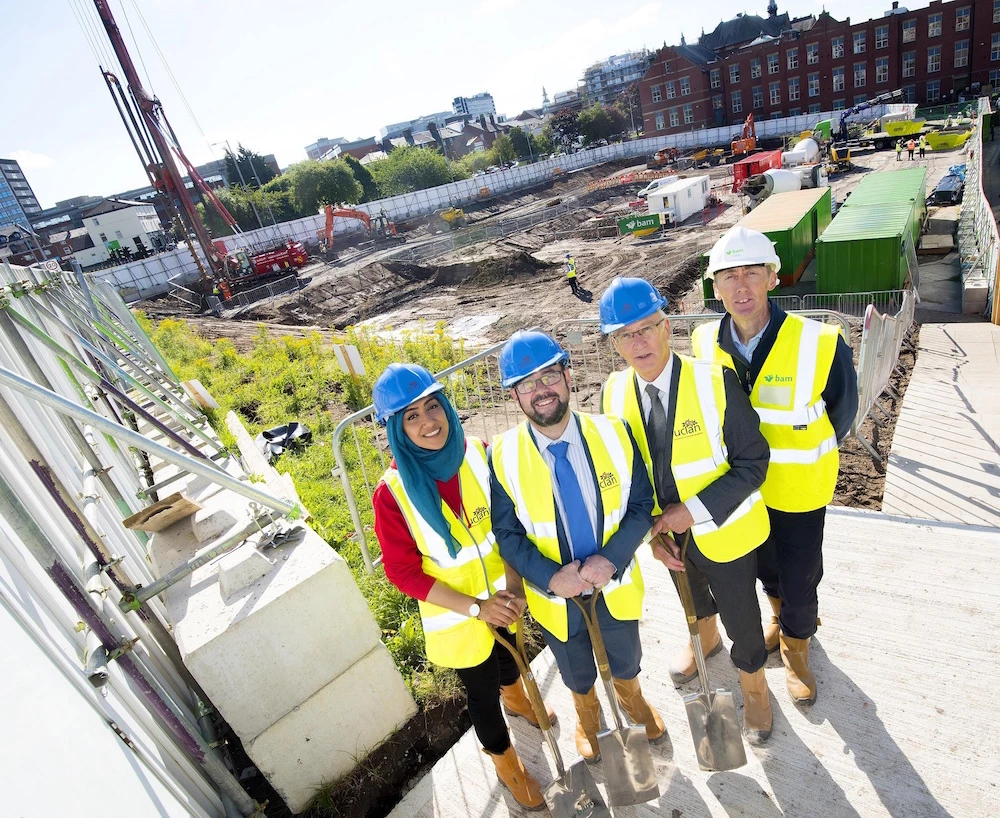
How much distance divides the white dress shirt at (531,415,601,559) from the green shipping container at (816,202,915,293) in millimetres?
15962

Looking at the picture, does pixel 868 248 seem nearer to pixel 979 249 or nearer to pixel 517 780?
pixel 979 249

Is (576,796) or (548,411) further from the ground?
(548,411)

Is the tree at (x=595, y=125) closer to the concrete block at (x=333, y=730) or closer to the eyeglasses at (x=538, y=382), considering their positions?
the eyeglasses at (x=538, y=382)

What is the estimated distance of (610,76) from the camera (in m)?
146

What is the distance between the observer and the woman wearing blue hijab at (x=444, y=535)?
8.18 feet

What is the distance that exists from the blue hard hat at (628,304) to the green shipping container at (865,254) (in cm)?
1557

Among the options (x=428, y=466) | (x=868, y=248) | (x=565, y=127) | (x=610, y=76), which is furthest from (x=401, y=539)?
(x=610, y=76)

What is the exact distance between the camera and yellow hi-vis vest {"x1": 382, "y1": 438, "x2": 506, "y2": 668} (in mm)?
2586

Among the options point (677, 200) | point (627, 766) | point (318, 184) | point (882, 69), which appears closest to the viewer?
point (627, 766)

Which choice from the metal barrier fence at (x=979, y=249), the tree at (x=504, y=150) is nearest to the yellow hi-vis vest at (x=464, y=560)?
the metal barrier fence at (x=979, y=249)

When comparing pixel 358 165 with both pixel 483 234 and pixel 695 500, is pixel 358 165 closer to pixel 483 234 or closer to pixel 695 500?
pixel 483 234

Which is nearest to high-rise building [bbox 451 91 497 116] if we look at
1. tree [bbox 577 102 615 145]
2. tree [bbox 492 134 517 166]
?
tree [bbox 577 102 615 145]

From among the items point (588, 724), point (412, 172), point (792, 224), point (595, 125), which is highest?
point (412, 172)

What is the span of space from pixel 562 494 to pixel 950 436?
7295 millimetres
